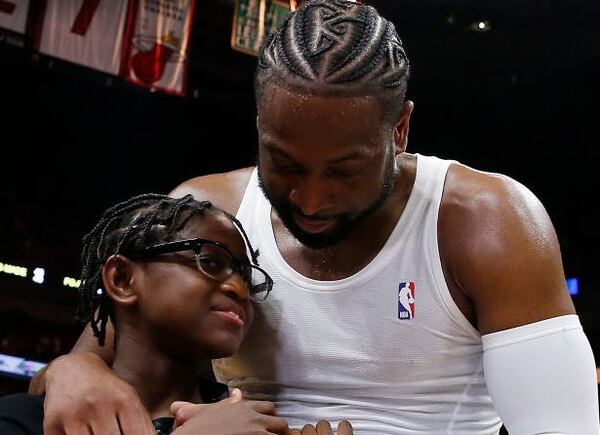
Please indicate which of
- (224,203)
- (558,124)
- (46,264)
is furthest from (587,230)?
Result: (224,203)

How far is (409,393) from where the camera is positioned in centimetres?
165

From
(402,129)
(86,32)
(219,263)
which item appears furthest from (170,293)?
(86,32)

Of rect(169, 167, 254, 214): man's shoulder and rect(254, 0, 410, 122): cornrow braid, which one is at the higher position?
rect(254, 0, 410, 122): cornrow braid

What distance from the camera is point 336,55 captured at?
4.90 feet

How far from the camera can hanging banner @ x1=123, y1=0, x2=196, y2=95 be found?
5703 millimetres

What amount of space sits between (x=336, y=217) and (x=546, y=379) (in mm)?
444

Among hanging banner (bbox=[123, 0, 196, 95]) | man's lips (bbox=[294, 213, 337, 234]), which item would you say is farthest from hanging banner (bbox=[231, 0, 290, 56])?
man's lips (bbox=[294, 213, 337, 234])

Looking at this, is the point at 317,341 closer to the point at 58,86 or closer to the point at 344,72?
the point at 344,72

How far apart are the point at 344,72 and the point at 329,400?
0.65 m

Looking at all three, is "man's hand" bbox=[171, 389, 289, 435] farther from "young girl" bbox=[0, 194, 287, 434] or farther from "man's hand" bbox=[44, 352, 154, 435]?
"young girl" bbox=[0, 194, 287, 434]

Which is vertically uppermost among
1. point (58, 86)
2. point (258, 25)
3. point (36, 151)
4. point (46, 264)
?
point (258, 25)

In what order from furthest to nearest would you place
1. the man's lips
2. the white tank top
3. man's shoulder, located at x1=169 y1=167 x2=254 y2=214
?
man's shoulder, located at x1=169 y1=167 x2=254 y2=214 → the white tank top → the man's lips

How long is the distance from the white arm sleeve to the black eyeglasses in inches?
20.3

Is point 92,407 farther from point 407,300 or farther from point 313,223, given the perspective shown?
point 407,300
